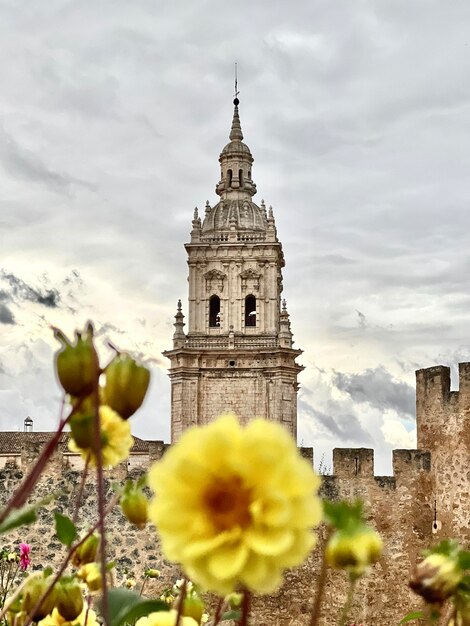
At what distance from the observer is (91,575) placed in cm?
239

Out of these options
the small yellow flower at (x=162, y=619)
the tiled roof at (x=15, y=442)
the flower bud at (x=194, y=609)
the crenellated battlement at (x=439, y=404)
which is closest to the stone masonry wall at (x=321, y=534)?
the crenellated battlement at (x=439, y=404)

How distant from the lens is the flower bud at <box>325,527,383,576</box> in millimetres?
1461

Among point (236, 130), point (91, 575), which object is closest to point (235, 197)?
point (236, 130)

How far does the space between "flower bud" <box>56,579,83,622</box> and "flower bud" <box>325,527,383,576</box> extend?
797 millimetres

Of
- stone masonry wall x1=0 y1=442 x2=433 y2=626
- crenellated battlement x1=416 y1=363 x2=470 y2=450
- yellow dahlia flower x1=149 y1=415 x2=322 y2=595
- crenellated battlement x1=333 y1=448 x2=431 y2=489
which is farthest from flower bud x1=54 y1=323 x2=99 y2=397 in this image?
crenellated battlement x1=333 y1=448 x2=431 y2=489

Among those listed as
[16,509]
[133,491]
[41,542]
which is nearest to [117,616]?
[133,491]

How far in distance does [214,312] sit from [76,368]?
59636 millimetres

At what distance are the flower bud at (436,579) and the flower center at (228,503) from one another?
0.36 m

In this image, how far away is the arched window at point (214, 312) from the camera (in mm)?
60719

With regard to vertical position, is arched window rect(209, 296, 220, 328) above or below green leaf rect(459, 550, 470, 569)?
above

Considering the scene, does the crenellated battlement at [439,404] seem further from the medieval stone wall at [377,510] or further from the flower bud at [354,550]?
the flower bud at [354,550]

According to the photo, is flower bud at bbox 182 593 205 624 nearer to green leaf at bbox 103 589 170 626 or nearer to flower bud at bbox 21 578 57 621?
green leaf at bbox 103 589 170 626

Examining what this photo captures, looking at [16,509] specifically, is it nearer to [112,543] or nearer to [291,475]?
[291,475]

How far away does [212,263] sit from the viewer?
2419 inches
